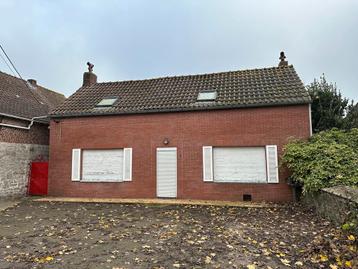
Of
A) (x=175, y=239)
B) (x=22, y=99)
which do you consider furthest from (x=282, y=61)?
(x=22, y=99)

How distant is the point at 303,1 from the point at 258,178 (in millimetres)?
7330

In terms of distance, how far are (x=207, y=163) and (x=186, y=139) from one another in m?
1.31

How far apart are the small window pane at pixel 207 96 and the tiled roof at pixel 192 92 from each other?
0.64 feet

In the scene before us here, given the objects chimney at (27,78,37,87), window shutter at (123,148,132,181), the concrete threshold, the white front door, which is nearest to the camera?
the concrete threshold

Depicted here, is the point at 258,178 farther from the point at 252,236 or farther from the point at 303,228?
the point at 252,236

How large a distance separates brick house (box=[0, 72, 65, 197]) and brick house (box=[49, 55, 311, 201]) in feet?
4.69

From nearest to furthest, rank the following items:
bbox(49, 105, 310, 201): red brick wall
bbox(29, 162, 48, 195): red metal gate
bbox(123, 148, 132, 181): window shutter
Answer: bbox(49, 105, 310, 201): red brick wall
bbox(123, 148, 132, 181): window shutter
bbox(29, 162, 48, 195): red metal gate

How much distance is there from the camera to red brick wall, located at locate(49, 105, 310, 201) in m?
10.0

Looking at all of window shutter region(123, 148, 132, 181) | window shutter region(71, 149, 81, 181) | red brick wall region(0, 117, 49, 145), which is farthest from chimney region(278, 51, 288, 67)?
red brick wall region(0, 117, 49, 145)

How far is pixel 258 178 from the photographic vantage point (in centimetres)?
1012

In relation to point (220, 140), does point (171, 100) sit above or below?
above

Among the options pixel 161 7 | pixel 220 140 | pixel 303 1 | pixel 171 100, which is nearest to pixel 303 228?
pixel 220 140

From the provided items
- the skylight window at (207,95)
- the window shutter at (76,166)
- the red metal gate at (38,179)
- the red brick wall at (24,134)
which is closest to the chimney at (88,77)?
the red brick wall at (24,134)

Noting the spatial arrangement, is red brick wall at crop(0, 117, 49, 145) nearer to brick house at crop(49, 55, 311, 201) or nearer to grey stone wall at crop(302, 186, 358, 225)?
brick house at crop(49, 55, 311, 201)
